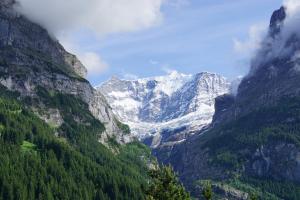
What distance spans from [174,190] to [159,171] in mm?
3274

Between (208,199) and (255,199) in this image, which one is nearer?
(208,199)

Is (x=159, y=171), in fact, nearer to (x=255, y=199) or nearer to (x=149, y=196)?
(x=149, y=196)

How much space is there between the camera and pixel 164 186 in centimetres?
7556

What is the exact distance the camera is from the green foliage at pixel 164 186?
245 ft

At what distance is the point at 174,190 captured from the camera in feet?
245

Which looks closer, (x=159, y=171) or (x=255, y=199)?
(x=159, y=171)

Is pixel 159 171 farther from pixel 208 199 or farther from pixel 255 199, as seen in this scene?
pixel 255 199

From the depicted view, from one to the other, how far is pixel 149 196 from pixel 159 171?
139 inches

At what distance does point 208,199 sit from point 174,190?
4.63 m

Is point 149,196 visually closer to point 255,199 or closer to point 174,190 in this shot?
point 174,190

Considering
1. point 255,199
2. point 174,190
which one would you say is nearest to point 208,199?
point 174,190

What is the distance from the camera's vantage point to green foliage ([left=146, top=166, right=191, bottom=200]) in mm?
74688

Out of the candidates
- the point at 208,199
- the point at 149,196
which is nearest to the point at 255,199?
the point at 208,199

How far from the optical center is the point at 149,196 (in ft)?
246
